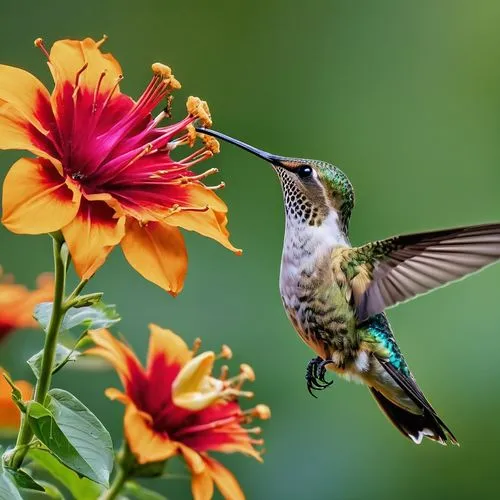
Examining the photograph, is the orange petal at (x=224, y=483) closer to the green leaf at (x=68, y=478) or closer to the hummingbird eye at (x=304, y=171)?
the green leaf at (x=68, y=478)

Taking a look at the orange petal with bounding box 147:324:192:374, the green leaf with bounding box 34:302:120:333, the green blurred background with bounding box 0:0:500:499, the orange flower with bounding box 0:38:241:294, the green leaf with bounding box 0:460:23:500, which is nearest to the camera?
the green leaf with bounding box 0:460:23:500

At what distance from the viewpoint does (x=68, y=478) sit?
1.56 meters

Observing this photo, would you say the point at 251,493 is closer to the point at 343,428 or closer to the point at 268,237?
the point at 343,428

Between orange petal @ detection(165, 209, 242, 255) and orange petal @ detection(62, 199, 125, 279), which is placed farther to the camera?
orange petal @ detection(165, 209, 242, 255)

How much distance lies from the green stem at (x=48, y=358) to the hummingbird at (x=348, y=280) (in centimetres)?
51

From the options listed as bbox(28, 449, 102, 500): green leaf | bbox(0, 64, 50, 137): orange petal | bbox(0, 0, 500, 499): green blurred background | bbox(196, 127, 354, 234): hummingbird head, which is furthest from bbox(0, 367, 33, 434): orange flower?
bbox(0, 0, 500, 499): green blurred background

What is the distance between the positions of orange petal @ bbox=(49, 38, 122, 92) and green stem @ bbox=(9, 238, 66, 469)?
30 cm

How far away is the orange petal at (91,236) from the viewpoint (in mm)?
1251

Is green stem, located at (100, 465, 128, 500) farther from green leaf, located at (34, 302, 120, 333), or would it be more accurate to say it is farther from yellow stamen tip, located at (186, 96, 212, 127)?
yellow stamen tip, located at (186, 96, 212, 127)

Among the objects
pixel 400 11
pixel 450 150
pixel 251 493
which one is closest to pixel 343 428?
pixel 251 493

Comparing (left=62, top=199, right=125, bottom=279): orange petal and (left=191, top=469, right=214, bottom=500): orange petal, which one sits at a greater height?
(left=62, top=199, right=125, bottom=279): orange petal

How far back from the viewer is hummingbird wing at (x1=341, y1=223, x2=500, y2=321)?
1666 mm

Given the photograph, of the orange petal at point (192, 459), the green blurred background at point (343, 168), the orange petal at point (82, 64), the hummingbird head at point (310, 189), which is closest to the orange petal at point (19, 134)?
the orange petal at point (82, 64)

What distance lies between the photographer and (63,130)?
145 cm
